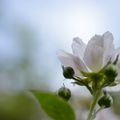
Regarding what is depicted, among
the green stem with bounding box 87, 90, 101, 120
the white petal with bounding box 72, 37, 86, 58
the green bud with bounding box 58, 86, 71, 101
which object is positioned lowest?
the green stem with bounding box 87, 90, 101, 120

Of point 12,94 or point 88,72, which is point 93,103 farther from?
point 12,94

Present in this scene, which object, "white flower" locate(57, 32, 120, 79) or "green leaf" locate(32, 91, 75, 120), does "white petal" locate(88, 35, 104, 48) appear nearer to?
"white flower" locate(57, 32, 120, 79)

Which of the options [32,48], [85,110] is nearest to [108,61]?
[85,110]

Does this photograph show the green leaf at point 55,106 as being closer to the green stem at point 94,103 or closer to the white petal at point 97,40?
the green stem at point 94,103

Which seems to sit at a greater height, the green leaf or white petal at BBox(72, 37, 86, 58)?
white petal at BBox(72, 37, 86, 58)

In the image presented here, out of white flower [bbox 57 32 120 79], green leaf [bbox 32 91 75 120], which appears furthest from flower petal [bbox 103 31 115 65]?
green leaf [bbox 32 91 75 120]

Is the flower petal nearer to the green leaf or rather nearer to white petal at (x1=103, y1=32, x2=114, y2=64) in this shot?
white petal at (x1=103, y1=32, x2=114, y2=64)

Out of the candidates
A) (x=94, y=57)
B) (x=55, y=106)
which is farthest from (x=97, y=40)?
(x=55, y=106)
